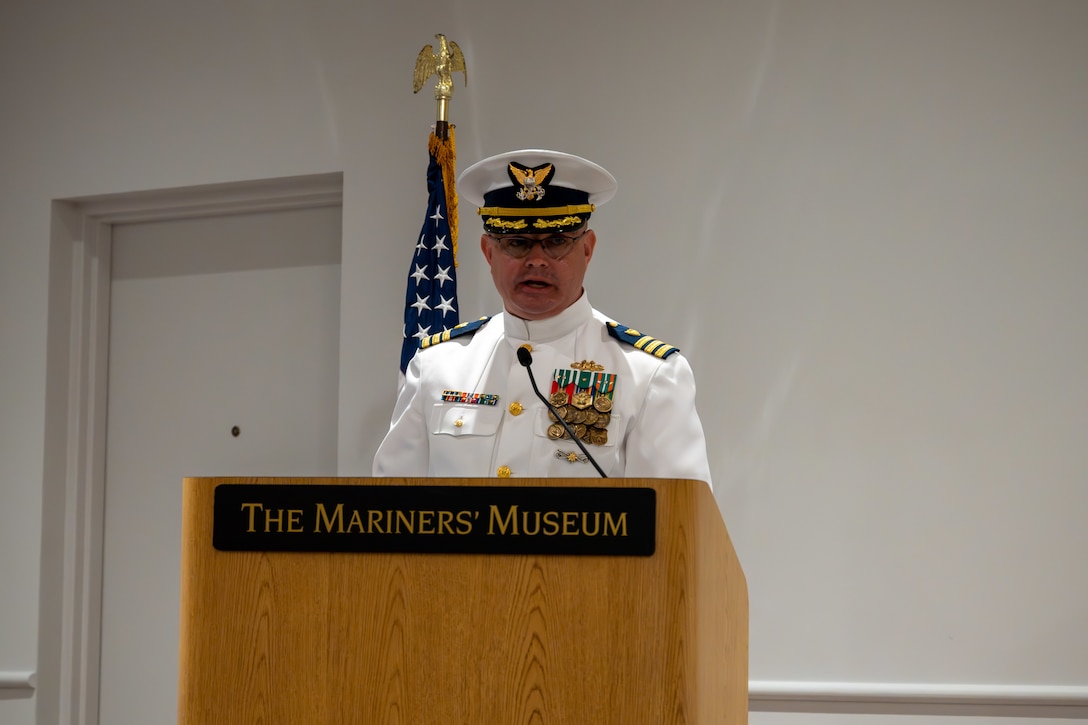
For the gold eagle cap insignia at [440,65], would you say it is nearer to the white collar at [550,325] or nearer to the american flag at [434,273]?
the american flag at [434,273]

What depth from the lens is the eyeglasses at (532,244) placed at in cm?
194

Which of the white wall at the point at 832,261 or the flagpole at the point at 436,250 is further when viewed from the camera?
the flagpole at the point at 436,250

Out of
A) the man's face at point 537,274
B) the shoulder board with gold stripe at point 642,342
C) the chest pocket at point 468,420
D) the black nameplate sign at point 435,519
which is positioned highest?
the man's face at point 537,274

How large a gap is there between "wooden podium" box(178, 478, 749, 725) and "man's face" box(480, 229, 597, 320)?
776mm

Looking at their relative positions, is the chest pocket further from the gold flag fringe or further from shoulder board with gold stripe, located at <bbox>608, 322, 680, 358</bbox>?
the gold flag fringe

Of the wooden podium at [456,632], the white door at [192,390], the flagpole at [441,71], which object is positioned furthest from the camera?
the white door at [192,390]

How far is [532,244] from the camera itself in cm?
194

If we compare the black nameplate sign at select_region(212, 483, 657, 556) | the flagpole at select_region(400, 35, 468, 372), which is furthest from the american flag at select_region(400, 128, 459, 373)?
the black nameplate sign at select_region(212, 483, 657, 556)

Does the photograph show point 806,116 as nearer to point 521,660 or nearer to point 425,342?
point 425,342

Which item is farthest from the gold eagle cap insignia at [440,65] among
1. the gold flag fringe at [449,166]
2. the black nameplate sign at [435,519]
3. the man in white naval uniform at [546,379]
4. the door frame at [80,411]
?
the black nameplate sign at [435,519]

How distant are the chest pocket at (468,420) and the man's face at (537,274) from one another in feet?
0.62

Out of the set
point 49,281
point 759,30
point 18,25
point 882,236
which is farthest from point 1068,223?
point 18,25

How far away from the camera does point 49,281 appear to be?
3.85 m

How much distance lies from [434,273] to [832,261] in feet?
Result: 3.57
